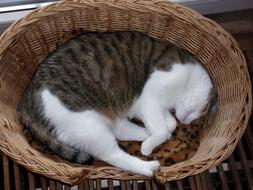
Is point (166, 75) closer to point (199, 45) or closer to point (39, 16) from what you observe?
point (199, 45)

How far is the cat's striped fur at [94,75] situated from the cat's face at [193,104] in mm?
129

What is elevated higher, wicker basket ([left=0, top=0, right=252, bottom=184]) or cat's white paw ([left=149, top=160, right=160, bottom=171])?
wicker basket ([left=0, top=0, right=252, bottom=184])

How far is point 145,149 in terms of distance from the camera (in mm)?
1487

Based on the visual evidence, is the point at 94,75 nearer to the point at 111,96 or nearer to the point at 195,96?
the point at 111,96

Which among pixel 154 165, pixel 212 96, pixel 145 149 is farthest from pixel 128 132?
pixel 212 96

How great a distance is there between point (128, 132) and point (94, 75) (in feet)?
0.87

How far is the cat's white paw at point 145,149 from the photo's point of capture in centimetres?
148

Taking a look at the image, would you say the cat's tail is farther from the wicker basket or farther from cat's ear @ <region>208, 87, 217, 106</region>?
cat's ear @ <region>208, 87, 217, 106</region>

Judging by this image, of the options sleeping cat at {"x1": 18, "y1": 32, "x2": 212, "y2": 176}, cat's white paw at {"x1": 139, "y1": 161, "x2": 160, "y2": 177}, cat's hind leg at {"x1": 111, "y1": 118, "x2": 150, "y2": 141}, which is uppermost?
sleeping cat at {"x1": 18, "y1": 32, "x2": 212, "y2": 176}

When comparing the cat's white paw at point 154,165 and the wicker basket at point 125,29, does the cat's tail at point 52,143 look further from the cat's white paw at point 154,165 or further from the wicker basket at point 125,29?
the cat's white paw at point 154,165

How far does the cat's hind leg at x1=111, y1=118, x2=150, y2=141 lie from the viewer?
1549 mm

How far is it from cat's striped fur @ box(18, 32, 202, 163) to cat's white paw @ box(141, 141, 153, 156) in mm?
135

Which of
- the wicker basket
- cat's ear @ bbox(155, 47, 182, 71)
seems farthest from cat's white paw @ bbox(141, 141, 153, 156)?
cat's ear @ bbox(155, 47, 182, 71)

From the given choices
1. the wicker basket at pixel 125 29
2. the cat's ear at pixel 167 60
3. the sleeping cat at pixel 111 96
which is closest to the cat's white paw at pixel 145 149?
the sleeping cat at pixel 111 96
